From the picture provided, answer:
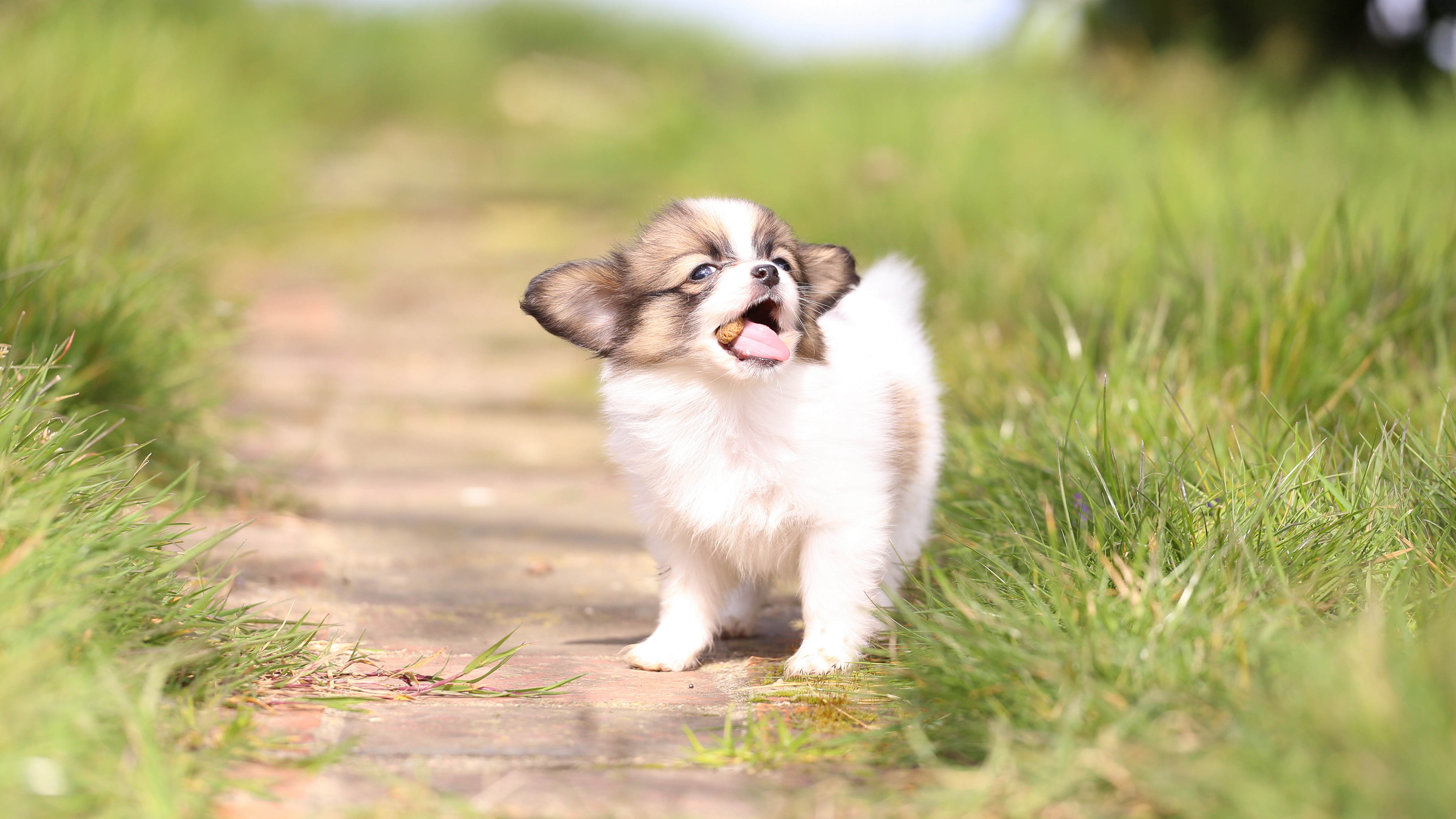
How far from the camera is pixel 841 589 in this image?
2.84 m

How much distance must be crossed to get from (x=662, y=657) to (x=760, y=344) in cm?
76

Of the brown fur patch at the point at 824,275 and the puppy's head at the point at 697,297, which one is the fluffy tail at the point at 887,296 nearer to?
the brown fur patch at the point at 824,275

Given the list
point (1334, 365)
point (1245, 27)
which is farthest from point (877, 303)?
point (1245, 27)

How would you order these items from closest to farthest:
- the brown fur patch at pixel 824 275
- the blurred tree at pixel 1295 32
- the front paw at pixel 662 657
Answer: the front paw at pixel 662 657 < the brown fur patch at pixel 824 275 < the blurred tree at pixel 1295 32

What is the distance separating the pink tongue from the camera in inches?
111

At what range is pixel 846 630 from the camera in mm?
2826

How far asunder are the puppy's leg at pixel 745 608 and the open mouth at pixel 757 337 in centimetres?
69

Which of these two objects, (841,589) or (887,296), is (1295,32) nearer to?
(887,296)

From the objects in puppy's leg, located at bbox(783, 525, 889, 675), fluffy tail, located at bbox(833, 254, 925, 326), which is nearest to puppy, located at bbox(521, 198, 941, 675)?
puppy's leg, located at bbox(783, 525, 889, 675)

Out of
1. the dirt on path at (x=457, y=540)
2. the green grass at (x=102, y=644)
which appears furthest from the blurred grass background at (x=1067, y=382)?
the dirt on path at (x=457, y=540)

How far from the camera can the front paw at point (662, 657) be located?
2.92 meters

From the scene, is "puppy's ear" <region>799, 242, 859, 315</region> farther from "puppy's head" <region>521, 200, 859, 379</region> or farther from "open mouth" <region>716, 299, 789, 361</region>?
"open mouth" <region>716, 299, 789, 361</region>

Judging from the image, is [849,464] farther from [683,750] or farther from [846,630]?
[683,750]

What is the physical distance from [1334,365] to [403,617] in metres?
2.76
